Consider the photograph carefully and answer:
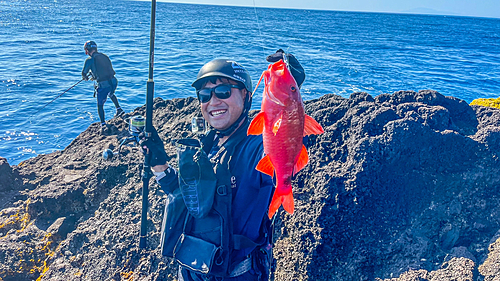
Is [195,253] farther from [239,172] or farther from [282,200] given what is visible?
[282,200]

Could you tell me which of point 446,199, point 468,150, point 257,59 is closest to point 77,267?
point 446,199

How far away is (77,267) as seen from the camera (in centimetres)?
433

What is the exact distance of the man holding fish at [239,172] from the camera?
208 cm

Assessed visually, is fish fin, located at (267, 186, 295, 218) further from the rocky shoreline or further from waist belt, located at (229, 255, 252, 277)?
the rocky shoreline

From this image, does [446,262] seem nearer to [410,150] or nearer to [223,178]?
[410,150]

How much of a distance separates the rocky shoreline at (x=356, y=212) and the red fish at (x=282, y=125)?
6.23 ft

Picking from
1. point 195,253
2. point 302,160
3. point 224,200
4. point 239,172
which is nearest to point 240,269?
point 195,253

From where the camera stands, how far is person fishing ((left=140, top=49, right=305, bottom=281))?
2.51 meters

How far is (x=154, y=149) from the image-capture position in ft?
11.1

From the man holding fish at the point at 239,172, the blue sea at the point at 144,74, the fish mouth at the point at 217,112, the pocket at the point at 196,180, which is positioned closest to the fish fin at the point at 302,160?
the man holding fish at the point at 239,172

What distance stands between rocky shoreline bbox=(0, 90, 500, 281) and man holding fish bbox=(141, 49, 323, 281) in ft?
4.40

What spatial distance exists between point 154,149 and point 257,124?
164cm

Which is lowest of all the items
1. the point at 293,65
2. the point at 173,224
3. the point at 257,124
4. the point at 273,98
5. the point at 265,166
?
the point at 173,224

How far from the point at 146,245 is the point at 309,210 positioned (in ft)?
7.65
